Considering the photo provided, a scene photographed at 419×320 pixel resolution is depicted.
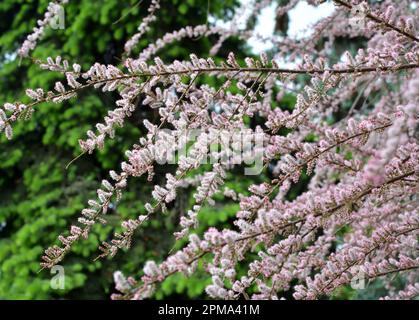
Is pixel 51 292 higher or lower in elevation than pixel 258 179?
lower

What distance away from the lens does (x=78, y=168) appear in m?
4.64

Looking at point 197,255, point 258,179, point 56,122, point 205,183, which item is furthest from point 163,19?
point 197,255

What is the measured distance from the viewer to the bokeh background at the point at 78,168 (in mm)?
4137

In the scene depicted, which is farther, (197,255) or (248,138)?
(248,138)

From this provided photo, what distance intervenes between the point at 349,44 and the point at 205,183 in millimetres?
4839

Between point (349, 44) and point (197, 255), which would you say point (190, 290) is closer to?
point (197, 255)

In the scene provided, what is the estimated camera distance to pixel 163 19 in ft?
15.6

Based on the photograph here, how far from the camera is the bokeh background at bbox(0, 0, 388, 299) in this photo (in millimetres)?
4137

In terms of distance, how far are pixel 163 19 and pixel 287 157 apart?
3.78 metres
